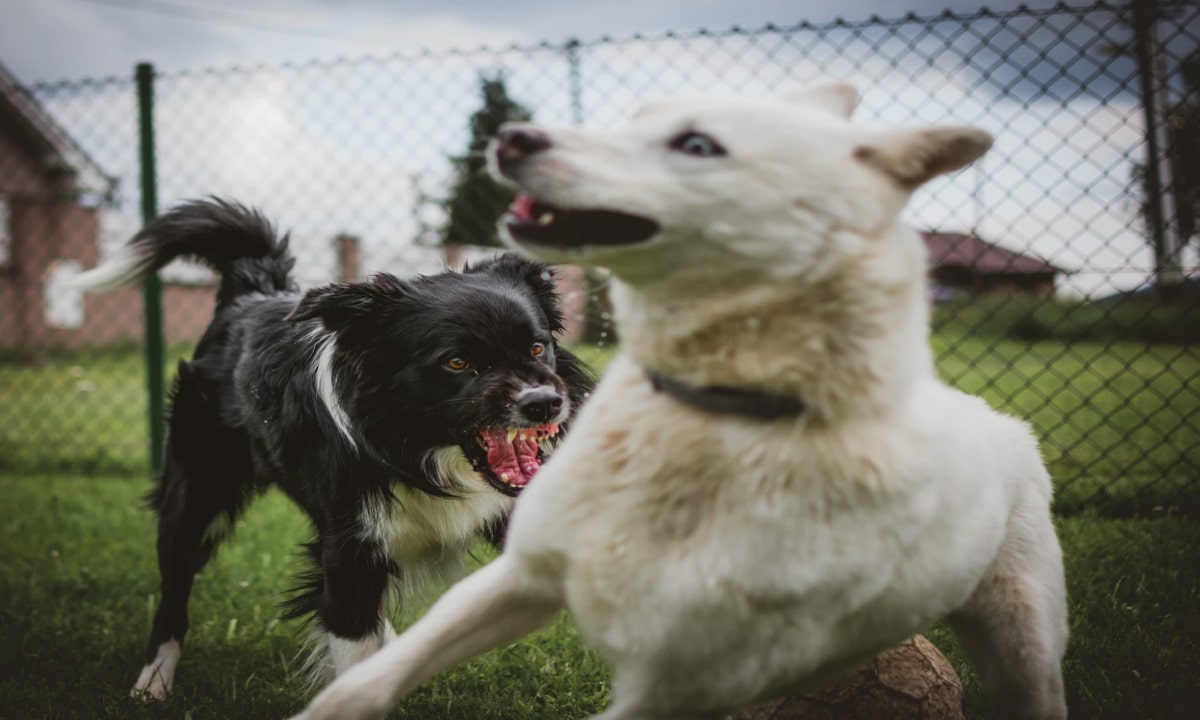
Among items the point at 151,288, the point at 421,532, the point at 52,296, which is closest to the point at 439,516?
the point at 421,532

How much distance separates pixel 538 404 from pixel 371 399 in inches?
22.1

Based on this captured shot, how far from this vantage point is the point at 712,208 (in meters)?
1.42

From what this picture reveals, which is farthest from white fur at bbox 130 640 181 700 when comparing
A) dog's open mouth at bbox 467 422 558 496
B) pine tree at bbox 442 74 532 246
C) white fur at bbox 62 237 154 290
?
pine tree at bbox 442 74 532 246

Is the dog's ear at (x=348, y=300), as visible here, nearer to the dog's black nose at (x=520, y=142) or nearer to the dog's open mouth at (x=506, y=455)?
the dog's open mouth at (x=506, y=455)

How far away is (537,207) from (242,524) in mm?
3932

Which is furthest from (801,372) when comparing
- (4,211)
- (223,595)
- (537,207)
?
(4,211)

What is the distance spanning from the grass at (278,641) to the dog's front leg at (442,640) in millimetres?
1089

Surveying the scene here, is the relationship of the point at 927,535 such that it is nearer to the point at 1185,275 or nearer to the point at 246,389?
the point at 246,389

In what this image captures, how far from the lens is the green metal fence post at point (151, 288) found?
5535mm

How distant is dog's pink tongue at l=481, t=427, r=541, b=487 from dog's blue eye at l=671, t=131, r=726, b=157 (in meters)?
1.46

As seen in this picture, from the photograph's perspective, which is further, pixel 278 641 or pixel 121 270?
pixel 121 270

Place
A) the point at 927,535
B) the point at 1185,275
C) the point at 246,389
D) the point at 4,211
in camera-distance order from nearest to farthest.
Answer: the point at 927,535 < the point at 246,389 < the point at 1185,275 < the point at 4,211

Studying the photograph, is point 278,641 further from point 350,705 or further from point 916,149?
point 916,149

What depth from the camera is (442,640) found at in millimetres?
1648
